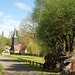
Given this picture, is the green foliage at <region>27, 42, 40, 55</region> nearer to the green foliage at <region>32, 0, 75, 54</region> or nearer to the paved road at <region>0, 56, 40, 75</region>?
the paved road at <region>0, 56, 40, 75</region>

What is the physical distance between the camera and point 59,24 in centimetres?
1916

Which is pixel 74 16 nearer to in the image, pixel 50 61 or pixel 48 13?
pixel 48 13

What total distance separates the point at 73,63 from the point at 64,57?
5.69ft

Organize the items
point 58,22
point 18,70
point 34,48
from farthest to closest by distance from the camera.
Answer: point 34,48, point 18,70, point 58,22

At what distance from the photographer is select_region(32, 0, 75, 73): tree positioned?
1847cm

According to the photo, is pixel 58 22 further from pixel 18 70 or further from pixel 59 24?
pixel 18 70

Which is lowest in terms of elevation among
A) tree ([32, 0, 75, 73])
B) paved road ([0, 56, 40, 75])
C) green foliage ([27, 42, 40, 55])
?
paved road ([0, 56, 40, 75])

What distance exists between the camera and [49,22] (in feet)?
64.2

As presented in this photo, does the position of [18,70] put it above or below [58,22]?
below

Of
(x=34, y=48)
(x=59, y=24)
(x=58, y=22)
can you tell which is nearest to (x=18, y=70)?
(x=59, y=24)

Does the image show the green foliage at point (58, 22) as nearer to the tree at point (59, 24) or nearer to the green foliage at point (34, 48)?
the tree at point (59, 24)

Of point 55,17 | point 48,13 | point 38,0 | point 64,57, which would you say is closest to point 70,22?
point 55,17

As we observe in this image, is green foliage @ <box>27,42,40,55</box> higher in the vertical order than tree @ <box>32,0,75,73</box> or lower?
lower

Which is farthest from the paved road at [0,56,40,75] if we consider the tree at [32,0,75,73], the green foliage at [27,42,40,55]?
the green foliage at [27,42,40,55]
